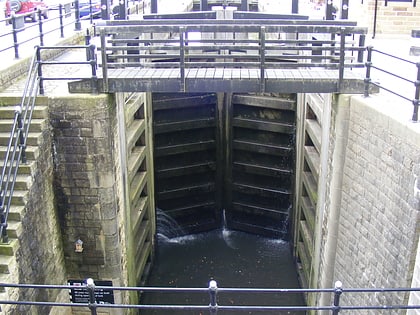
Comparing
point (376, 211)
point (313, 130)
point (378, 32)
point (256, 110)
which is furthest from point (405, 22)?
point (376, 211)

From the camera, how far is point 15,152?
7.03 m

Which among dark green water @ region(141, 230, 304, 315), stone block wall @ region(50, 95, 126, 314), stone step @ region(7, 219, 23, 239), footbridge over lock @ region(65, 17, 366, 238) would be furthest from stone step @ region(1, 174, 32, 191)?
footbridge over lock @ region(65, 17, 366, 238)

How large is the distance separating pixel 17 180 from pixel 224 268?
7195 millimetres

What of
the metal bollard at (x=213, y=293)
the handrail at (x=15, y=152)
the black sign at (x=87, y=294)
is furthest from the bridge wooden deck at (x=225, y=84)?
the metal bollard at (x=213, y=293)

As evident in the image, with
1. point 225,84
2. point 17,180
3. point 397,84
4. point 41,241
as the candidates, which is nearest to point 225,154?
point 397,84

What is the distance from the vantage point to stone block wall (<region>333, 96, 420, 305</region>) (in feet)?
20.1

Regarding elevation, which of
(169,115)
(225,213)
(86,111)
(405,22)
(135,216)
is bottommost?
(225,213)

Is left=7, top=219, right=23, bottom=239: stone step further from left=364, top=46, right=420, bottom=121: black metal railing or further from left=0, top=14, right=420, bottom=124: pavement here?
left=364, top=46, right=420, bottom=121: black metal railing

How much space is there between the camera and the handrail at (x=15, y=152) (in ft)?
21.0

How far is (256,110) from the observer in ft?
48.2

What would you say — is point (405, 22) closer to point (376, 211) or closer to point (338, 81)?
point (338, 81)

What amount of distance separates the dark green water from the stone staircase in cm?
542

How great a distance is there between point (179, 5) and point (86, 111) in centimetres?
1292

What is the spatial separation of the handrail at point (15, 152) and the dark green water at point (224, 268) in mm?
5533
